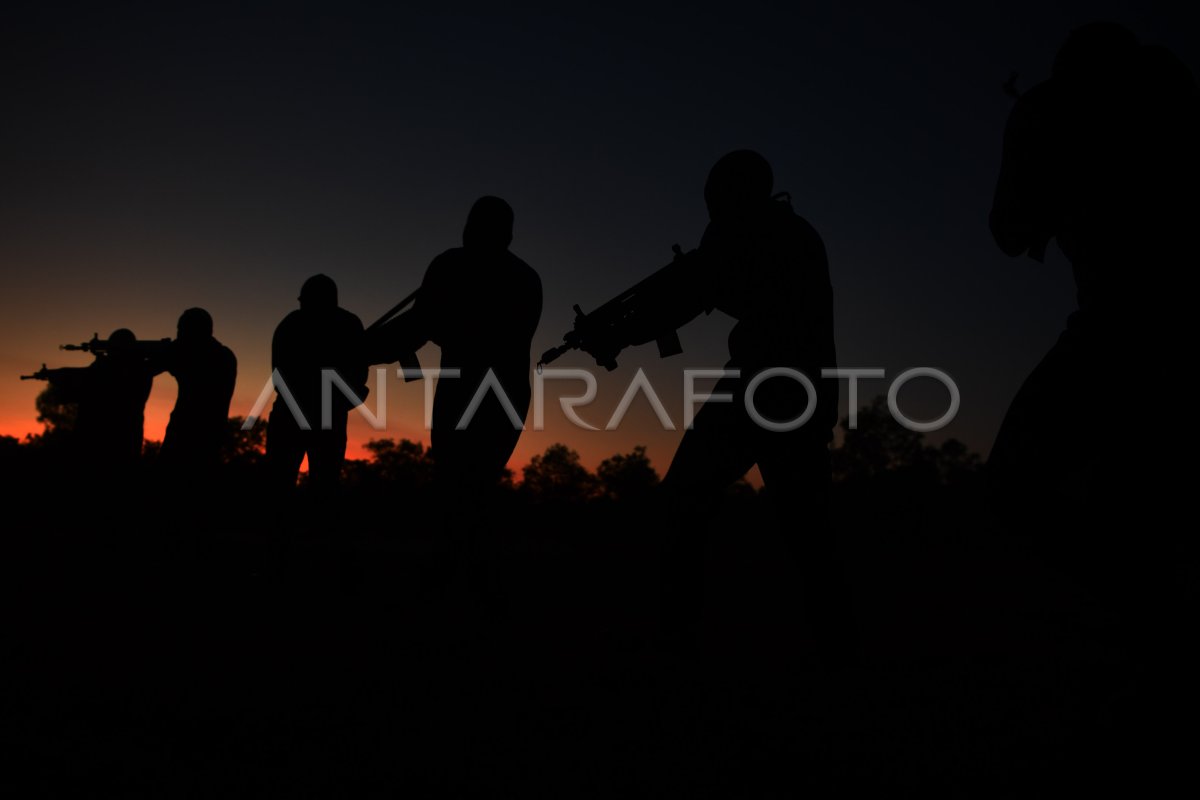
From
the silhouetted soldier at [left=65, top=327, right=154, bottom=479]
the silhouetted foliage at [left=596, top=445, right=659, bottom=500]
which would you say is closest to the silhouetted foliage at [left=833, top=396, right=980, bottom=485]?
the silhouetted foliage at [left=596, top=445, right=659, bottom=500]

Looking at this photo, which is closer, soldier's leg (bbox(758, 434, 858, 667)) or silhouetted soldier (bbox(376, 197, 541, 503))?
soldier's leg (bbox(758, 434, 858, 667))

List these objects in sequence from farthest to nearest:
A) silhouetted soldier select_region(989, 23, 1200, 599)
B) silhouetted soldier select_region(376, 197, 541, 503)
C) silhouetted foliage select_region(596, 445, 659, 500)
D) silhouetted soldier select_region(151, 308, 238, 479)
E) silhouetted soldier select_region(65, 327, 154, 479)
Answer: silhouetted foliage select_region(596, 445, 659, 500) < silhouetted soldier select_region(65, 327, 154, 479) < silhouetted soldier select_region(151, 308, 238, 479) < silhouetted soldier select_region(376, 197, 541, 503) < silhouetted soldier select_region(989, 23, 1200, 599)

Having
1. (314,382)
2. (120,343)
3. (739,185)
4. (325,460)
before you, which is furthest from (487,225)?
(120,343)

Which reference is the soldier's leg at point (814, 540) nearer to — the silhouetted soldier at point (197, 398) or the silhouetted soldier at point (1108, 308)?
the silhouetted soldier at point (1108, 308)

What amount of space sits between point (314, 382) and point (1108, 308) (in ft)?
18.0

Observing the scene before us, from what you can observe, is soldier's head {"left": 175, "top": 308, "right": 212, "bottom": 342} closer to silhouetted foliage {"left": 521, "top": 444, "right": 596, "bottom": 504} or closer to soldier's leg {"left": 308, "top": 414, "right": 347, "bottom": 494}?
soldier's leg {"left": 308, "top": 414, "right": 347, "bottom": 494}

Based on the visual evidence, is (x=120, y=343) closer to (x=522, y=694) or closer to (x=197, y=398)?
(x=197, y=398)

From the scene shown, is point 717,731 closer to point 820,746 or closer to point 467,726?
point 820,746

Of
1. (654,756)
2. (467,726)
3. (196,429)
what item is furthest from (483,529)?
(196,429)

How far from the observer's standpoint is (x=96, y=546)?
798cm

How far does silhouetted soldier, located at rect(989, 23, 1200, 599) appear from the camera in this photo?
204cm

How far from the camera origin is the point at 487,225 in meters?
4.74

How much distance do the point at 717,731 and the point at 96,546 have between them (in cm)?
822

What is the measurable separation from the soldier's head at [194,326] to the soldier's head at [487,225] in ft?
14.3
